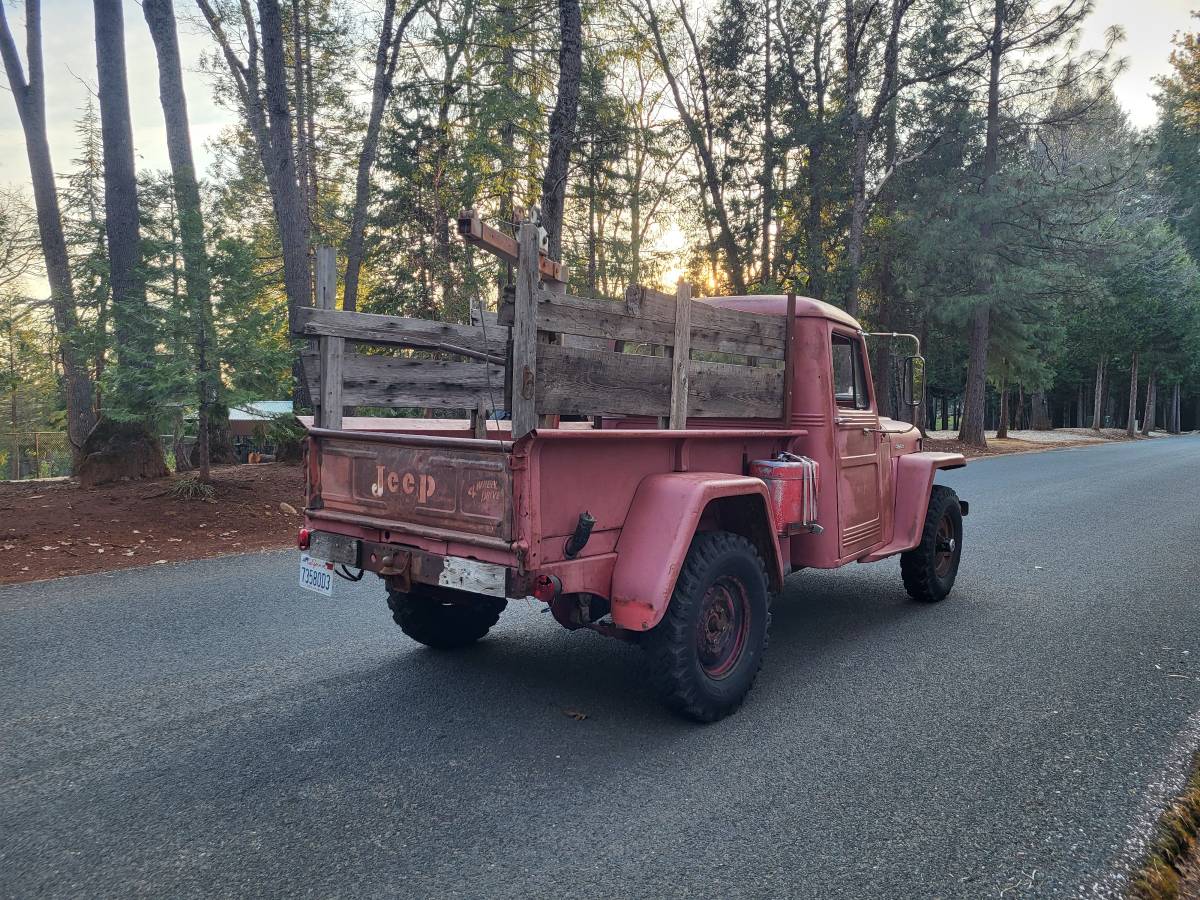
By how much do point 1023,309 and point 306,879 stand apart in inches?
1008

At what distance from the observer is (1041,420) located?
3984 cm

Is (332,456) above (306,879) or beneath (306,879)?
above

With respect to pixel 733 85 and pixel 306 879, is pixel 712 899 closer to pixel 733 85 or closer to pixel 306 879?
pixel 306 879

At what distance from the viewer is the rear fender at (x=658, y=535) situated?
3287mm

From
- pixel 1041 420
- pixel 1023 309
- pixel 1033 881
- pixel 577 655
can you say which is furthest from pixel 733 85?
pixel 1041 420

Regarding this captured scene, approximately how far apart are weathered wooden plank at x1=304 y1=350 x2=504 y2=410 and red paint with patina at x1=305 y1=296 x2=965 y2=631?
0.21 m

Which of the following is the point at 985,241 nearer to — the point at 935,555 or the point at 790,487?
the point at 935,555

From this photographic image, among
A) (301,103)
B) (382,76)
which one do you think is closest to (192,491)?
(382,76)

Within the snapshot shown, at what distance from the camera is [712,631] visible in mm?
3723

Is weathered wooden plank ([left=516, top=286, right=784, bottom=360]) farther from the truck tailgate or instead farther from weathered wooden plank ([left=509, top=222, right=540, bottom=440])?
the truck tailgate

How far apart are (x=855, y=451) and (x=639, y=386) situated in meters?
2.01

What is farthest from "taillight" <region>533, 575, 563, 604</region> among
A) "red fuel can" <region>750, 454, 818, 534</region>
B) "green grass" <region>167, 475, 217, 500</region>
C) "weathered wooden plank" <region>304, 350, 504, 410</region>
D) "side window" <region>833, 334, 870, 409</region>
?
"green grass" <region>167, 475, 217, 500</region>

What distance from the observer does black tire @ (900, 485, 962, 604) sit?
5660 mm

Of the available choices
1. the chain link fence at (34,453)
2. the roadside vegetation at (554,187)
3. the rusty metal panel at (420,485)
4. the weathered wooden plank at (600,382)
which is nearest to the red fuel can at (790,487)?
the weathered wooden plank at (600,382)
